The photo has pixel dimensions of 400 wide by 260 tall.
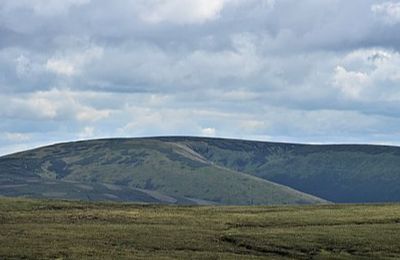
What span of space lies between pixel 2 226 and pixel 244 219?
34454 millimetres

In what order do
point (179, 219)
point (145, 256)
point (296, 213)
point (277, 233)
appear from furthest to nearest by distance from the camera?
point (296, 213)
point (179, 219)
point (277, 233)
point (145, 256)

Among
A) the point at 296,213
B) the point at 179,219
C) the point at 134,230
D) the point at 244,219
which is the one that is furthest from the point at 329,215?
the point at 134,230

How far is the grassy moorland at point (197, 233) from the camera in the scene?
84.5 meters

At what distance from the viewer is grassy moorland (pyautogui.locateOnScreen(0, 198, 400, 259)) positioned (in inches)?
3327

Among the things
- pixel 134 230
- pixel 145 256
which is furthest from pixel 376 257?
pixel 134 230

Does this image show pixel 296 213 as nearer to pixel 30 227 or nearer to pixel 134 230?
pixel 134 230

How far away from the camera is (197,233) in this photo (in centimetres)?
10031

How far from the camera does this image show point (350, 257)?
8281 centimetres

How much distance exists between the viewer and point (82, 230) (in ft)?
334

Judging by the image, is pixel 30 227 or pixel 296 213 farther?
pixel 296 213

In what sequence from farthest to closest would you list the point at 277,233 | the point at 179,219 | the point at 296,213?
the point at 296,213, the point at 179,219, the point at 277,233

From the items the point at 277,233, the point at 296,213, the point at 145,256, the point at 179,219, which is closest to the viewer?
the point at 145,256

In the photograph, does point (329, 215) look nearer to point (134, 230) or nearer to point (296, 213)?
point (296, 213)

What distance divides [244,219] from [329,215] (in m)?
14.2
